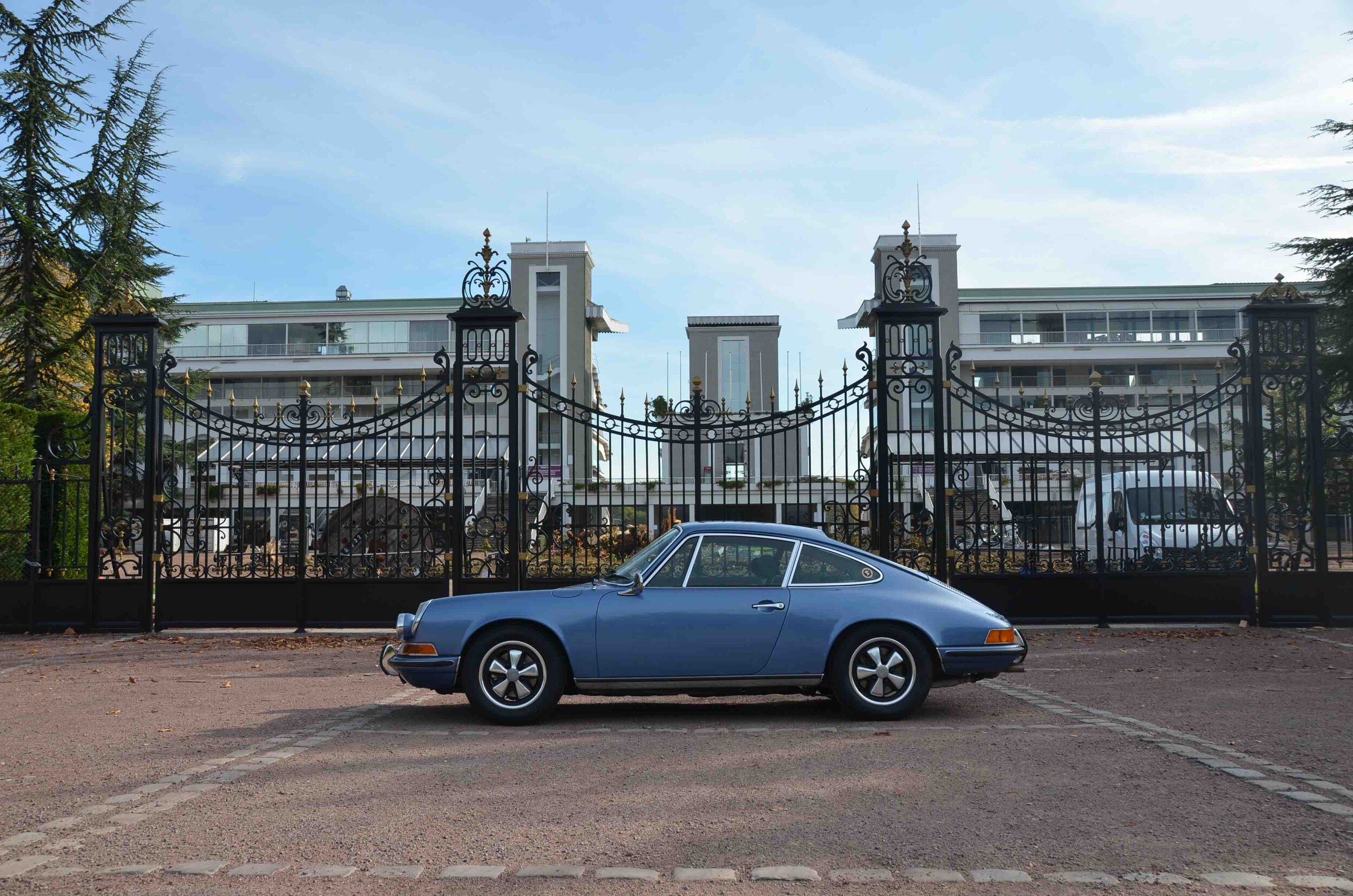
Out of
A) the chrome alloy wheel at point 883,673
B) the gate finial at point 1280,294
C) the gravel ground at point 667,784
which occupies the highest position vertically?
the gate finial at point 1280,294

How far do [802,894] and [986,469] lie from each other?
10528 mm

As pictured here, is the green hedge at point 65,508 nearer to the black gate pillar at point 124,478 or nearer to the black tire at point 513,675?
the black gate pillar at point 124,478

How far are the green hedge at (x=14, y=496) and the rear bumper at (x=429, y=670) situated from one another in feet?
33.2

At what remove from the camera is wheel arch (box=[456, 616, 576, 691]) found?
771 cm

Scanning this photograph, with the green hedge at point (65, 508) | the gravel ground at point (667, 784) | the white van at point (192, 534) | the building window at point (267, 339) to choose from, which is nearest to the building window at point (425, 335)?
the building window at point (267, 339)

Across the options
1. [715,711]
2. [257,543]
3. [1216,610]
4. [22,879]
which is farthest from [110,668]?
[1216,610]

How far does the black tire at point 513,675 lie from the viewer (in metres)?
7.72

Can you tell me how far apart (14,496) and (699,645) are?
12.3m

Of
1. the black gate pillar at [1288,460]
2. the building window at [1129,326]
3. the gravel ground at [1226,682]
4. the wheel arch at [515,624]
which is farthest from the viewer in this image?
the building window at [1129,326]

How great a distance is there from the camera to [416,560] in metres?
15.4

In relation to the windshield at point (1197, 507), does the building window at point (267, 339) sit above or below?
above

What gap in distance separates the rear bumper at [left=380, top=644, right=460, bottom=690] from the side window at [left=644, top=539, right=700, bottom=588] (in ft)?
4.58

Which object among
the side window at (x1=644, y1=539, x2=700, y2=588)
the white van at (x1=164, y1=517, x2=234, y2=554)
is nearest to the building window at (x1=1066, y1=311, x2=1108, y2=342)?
the white van at (x1=164, y1=517, x2=234, y2=554)

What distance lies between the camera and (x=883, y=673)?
25.6 ft
